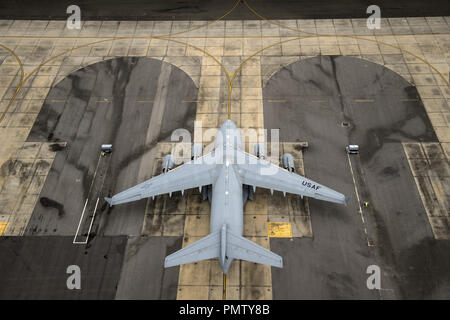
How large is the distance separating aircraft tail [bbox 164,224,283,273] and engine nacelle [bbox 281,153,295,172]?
13.8 metres

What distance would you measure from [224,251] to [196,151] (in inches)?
614

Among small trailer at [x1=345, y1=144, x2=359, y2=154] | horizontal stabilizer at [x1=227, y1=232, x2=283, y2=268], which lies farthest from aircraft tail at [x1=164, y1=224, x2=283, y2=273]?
small trailer at [x1=345, y1=144, x2=359, y2=154]

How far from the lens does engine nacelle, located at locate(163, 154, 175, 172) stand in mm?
38369

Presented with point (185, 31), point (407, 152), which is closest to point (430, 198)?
point (407, 152)

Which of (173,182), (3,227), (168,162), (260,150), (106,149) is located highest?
(260,150)

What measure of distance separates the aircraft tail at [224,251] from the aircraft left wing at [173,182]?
895 centimetres

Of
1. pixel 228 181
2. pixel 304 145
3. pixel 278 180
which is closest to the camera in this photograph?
pixel 228 181

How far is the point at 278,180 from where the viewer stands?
35625 mm

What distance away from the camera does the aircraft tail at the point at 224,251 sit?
26.6 meters

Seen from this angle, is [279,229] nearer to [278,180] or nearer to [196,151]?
[278,180]

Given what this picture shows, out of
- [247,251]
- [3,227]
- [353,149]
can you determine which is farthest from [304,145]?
[3,227]

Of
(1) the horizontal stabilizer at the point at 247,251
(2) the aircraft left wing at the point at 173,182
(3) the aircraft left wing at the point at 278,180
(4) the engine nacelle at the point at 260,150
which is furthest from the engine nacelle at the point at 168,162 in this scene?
(1) the horizontal stabilizer at the point at 247,251

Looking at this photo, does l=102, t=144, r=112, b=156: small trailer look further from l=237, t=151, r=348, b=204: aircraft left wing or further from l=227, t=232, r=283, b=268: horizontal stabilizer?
l=227, t=232, r=283, b=268: horizontal stabilizer

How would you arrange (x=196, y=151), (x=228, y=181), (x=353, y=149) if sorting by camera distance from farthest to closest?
(x=353, y=149)
(x=196, y=151)
(x=228, y=181)
